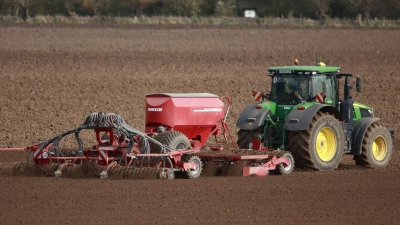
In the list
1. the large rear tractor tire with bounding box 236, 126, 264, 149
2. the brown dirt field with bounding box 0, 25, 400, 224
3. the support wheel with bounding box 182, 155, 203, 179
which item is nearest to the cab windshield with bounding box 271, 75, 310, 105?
Answer: the large rear tractor tire with bounding box 236, 126, 264, 149

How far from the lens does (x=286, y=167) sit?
610 inches

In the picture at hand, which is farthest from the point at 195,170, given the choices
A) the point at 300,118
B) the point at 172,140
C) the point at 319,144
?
the point at 319,144

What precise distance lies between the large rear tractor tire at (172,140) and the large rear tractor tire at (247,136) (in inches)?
51.5

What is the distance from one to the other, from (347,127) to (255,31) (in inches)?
842

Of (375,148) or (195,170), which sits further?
(375,148)

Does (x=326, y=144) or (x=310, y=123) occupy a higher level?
(x=310, y=123)

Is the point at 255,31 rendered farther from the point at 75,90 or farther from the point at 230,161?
the point at 230,161

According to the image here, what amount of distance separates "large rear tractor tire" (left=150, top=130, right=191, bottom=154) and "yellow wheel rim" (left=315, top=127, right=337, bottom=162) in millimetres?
2407

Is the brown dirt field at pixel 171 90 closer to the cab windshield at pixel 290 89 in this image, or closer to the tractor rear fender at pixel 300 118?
the tractor rear fender at pixel 300 118

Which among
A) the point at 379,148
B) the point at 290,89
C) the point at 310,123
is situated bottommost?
the point at 379,148

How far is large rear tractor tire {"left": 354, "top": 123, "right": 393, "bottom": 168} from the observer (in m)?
16.8

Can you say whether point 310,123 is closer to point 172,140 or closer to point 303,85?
point 303,85

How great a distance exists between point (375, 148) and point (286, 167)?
8.96ft

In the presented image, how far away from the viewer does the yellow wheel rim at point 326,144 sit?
16.1 m
